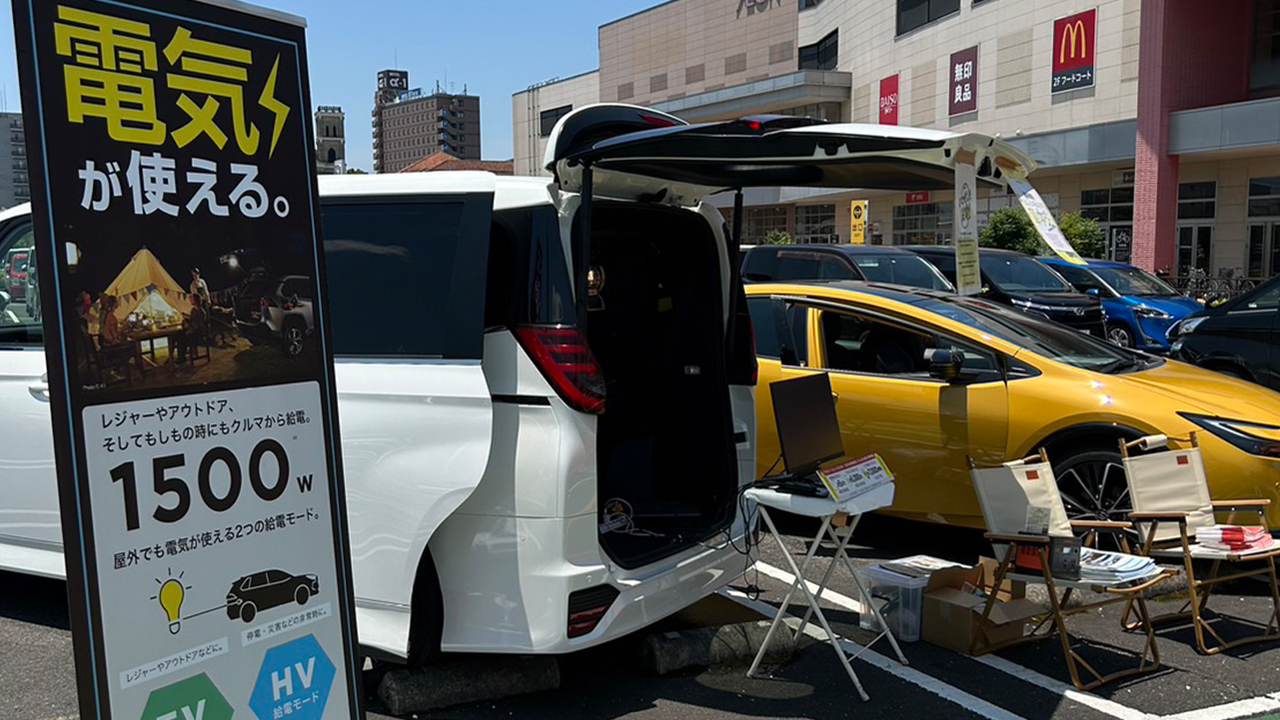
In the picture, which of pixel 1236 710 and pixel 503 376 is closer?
pixel 503 376

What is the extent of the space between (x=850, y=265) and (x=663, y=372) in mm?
8790

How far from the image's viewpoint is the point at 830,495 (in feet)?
13.7

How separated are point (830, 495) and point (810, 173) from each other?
4.30 ft

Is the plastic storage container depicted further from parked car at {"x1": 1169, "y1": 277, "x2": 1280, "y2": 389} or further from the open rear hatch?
parked car at {"x1": 1169, "y1": 277, "x2": 1280, "y2": 389}

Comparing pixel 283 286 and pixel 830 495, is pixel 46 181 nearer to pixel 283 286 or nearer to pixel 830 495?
pixel 283 286

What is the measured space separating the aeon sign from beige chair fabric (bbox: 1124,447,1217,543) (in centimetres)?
5452

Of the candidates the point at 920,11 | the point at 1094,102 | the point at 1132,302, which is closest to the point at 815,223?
the point at 920,11

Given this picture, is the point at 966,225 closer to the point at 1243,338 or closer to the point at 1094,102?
the point at 1243,338

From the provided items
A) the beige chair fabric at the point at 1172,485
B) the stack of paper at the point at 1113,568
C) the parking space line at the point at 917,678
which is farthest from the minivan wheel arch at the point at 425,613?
the beige chair fabric at the point at 1172,485

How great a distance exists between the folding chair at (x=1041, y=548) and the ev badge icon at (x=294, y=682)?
9.91 feet

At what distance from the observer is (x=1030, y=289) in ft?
49.5

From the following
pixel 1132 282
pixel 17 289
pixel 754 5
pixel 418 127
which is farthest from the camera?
pixel 418 127

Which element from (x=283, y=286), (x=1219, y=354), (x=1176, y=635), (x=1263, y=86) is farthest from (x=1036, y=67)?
(x=283, y=286)

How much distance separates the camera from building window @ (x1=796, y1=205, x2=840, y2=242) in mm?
50156
